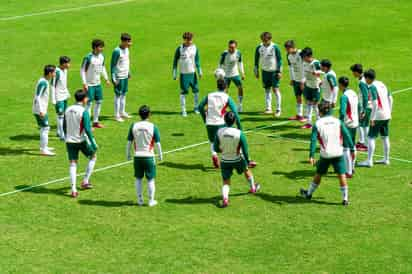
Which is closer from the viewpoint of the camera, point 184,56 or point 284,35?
point 184,56

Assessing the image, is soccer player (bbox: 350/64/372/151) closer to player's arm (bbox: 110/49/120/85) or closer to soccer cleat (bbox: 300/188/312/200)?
soccer cleat (bbox: 300/188/312/200)

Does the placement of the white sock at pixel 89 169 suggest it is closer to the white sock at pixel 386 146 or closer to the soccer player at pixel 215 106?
the soccer player at pixel 215 106

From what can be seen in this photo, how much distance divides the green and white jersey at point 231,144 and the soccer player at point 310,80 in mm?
7132

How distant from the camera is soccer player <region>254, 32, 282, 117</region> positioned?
89.9ft

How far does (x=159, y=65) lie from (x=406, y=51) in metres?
11.5

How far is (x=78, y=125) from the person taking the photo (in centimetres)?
1967

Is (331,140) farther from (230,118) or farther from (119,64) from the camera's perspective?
(119,64)

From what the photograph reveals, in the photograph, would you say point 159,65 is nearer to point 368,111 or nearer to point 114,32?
point 114,32

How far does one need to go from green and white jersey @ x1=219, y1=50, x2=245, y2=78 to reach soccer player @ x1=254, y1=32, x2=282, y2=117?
0.85 metres

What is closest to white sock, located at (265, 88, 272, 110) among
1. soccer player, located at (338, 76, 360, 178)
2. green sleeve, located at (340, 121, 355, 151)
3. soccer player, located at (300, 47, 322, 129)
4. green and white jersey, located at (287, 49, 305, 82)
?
green and white jersey, located at (287, 49, 305, 82)

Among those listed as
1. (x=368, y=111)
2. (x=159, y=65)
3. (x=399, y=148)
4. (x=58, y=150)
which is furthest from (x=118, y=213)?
(x=159, y=65)

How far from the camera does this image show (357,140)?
80.7 feet

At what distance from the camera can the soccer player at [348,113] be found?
20.6 m

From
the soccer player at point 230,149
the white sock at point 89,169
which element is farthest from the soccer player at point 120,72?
the soccer player at point 230,149
